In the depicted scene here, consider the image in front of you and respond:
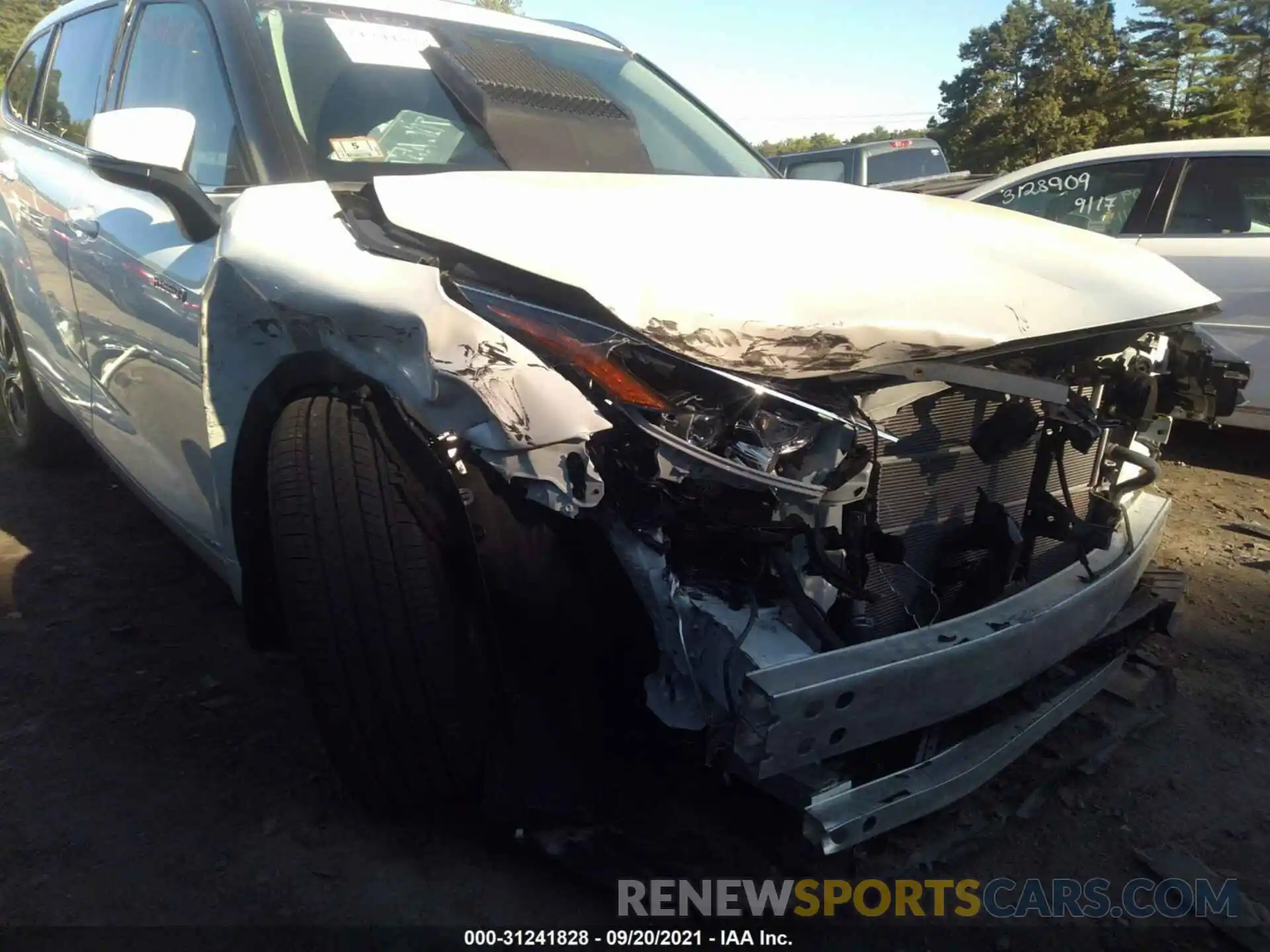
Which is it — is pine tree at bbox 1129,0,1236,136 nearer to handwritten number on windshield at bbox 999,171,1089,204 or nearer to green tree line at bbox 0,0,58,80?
handwritten number on windshield at bbox 999,171,1089,204

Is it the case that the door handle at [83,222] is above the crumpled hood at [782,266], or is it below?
above

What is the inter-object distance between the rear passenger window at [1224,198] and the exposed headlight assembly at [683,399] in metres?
4.10

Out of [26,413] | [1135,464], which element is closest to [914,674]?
[1135,464]

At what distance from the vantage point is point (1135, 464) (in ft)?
8.07

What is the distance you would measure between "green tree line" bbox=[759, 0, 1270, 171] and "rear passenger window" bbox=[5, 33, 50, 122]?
17.9 m

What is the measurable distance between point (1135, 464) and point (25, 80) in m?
4.85

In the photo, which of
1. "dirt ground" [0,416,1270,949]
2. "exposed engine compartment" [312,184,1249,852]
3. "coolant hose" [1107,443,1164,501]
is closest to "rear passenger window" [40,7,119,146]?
"dirt ground" [0,416,1270,949]

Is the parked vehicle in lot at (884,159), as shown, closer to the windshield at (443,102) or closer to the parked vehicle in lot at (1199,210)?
the parked vehicle in lot at (1199,210)

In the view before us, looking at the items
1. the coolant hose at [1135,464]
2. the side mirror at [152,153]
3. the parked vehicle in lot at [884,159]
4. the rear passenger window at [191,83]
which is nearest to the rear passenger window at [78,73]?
the rear passenger window at [191,83]

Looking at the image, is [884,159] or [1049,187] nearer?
[1049,187]

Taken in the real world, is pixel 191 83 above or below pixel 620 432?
above

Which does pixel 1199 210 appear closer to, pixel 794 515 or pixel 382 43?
pixel 382 43

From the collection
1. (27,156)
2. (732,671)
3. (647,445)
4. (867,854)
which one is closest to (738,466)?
(647,445)

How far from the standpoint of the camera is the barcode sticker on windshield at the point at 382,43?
2523 millimetres
